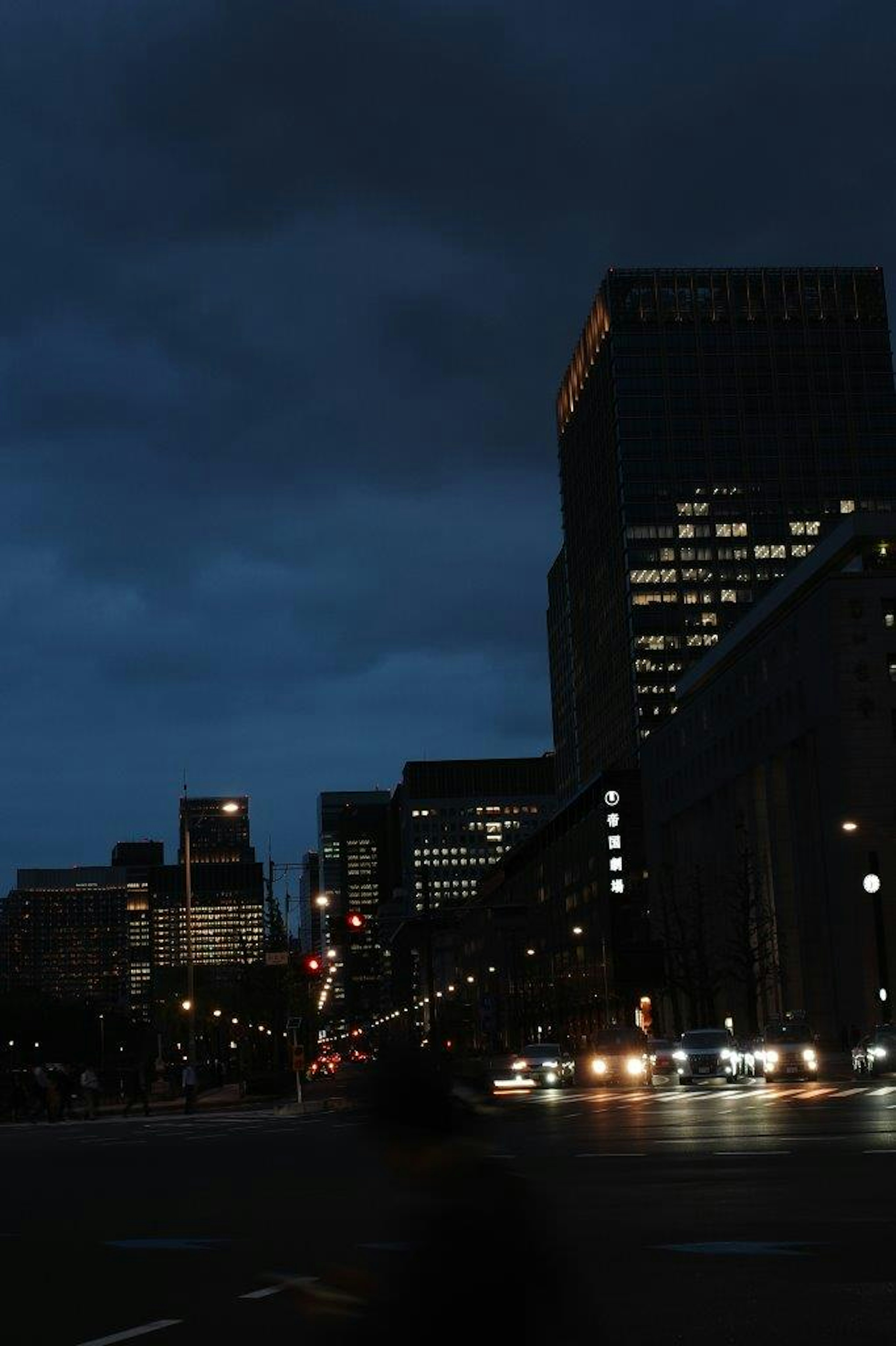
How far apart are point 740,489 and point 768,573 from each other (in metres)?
10.7

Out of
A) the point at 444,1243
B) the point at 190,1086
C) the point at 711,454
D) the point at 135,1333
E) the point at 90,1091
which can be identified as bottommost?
A: the point at 90,1091

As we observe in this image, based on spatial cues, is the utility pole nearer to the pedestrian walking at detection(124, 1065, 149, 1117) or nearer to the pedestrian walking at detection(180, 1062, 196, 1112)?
the pedestrian walking at detection(180, 1062, 196, 1112)

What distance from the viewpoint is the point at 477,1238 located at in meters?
5.77

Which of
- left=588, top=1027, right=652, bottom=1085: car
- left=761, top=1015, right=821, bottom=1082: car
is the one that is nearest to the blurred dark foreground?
left=761, top=1015, right=821, bottom=1082: car

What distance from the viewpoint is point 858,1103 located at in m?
34.3

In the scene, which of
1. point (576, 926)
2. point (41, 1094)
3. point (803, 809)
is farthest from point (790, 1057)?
point (576, 926)

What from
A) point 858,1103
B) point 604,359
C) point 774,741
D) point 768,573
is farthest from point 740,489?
point 858,1103

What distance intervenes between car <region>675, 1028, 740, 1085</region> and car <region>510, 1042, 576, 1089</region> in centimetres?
451

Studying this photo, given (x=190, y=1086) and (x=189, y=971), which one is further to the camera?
(x=189, y=971)

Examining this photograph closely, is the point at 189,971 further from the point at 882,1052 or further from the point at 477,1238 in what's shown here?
the point at 477,1238

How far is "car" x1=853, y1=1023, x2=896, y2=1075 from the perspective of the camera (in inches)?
2148

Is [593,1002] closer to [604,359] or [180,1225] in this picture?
[604,359]

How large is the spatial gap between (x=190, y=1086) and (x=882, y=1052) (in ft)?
75.6

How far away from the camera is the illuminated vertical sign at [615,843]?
14612 cm
